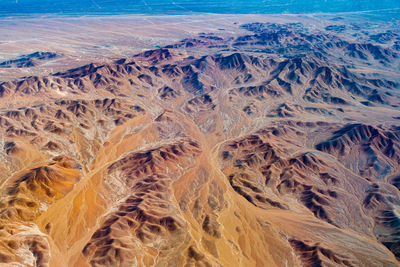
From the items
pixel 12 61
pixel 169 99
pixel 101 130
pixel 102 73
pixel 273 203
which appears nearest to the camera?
Answer: pixel 273 203

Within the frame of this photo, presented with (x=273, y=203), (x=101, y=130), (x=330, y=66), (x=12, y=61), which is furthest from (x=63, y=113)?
(x=330, y=66)

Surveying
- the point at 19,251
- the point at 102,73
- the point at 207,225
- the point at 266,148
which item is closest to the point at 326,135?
the point at 266,148

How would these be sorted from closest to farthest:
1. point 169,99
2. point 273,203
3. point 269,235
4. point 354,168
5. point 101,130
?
point 269,235, point 273,203, point 354,168, point 101,130, point 169,99

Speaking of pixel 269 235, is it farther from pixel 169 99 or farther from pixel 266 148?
pixel 169 99

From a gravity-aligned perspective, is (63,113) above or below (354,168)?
above

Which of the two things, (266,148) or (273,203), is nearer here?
(273,203)

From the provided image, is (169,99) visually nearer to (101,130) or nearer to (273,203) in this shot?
(101,130)
